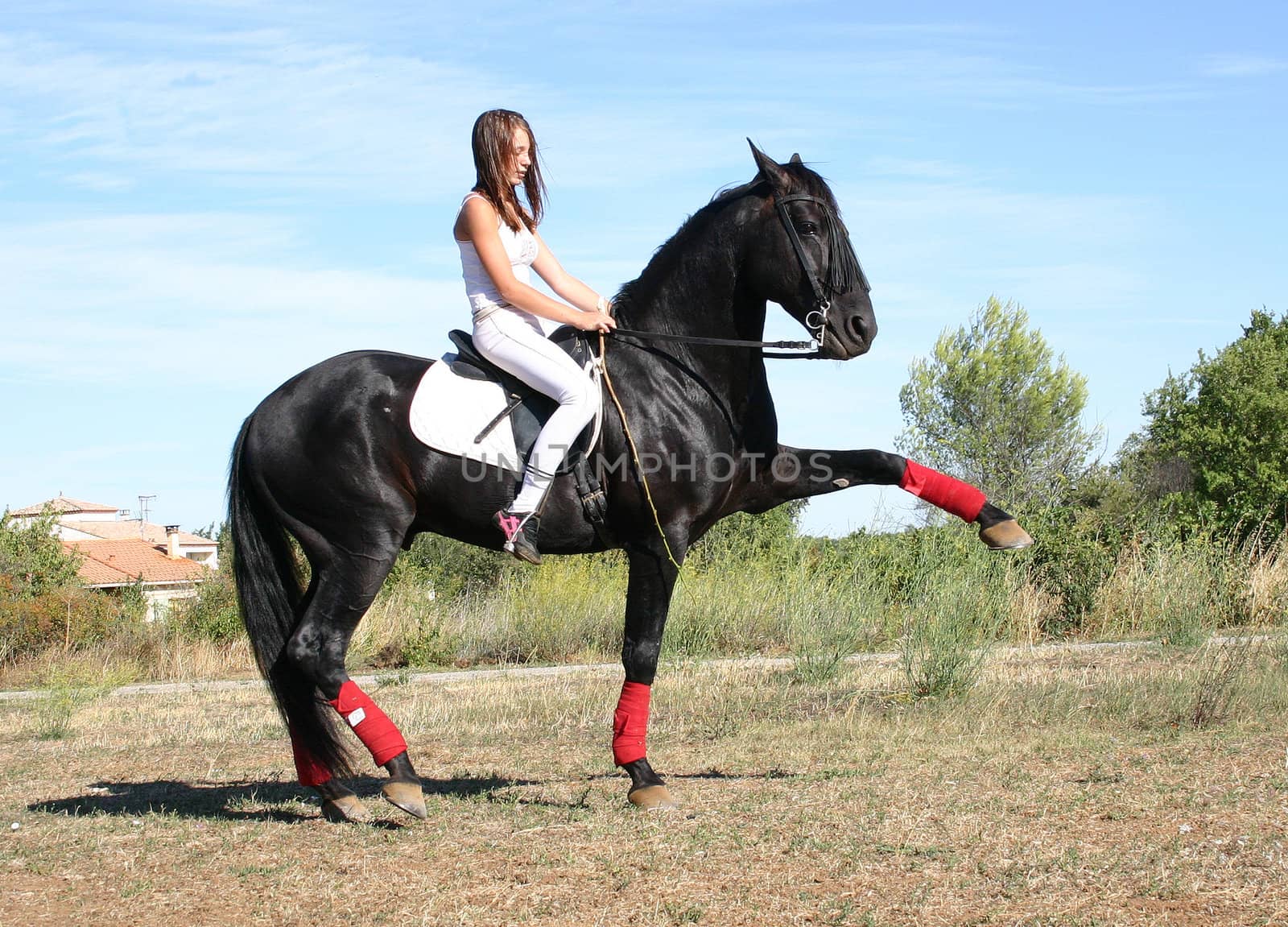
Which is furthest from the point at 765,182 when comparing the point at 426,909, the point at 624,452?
the point at 426,909

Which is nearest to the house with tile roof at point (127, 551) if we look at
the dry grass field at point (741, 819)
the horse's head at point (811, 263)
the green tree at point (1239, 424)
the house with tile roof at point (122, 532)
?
the house with tile roof at point (122, 532)

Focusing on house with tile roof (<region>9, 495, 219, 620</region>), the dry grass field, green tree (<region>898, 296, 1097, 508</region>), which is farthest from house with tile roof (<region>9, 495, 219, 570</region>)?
the dry grass field

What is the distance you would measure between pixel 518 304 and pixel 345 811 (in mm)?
2767

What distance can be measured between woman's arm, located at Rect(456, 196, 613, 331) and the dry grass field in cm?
248

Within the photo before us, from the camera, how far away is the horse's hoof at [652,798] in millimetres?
5973

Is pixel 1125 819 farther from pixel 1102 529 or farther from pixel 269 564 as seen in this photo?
pixel 1102 529

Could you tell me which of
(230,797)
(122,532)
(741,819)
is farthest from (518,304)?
(122,532)

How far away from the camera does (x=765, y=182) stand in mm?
6211

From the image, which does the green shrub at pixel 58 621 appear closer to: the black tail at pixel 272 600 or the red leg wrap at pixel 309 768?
the black tail at pixel 272 600

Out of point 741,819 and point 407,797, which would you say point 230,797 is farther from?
point 741,819

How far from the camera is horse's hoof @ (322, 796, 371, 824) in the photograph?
610 centimetres

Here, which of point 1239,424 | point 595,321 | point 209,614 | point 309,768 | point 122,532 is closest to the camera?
point 595,321

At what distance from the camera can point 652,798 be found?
600 centimetres

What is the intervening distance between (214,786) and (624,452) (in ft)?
11.8
